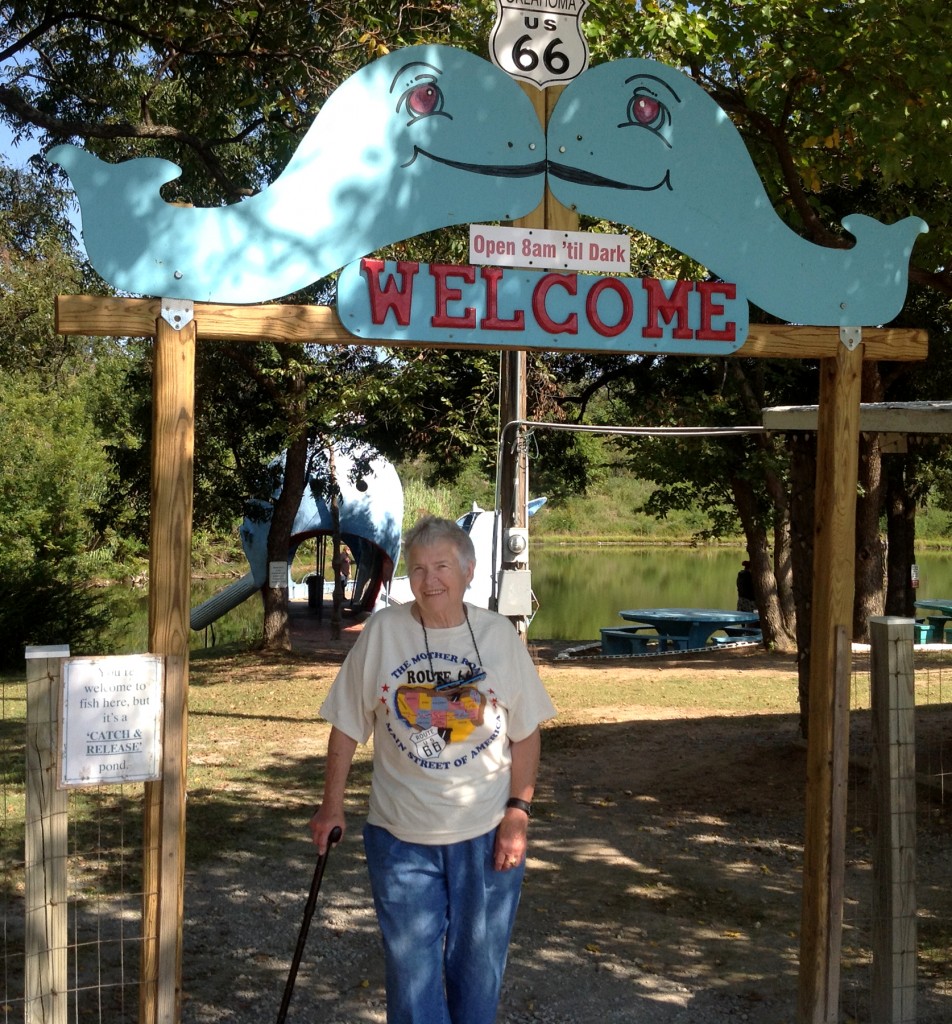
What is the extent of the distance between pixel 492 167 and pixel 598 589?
3802cm

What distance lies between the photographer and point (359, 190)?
14.5ft

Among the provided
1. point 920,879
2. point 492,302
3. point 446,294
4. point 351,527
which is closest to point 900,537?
point 351,527

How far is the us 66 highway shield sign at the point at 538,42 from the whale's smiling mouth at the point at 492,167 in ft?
1.02

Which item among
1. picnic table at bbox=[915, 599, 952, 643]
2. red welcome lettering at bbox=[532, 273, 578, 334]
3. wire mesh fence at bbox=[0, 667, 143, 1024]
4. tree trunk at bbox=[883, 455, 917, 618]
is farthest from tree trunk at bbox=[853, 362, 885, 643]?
red welcome lettering at bbox=[532, 273, 578, 334]

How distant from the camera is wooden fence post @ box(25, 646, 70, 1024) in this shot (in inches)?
148

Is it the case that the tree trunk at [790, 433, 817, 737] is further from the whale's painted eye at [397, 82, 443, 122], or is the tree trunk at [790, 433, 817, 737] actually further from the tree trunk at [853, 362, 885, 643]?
the tree trunk at [853, 362, 885, 643]

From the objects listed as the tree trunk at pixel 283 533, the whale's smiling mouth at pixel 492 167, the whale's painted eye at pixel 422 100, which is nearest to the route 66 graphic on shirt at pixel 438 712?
the whale's smiling mouth at pixel 492 167

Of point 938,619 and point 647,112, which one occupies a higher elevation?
point 647,112

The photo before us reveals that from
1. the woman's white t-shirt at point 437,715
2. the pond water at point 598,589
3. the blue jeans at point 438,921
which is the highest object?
the woman's white t-shirt at point 437,715

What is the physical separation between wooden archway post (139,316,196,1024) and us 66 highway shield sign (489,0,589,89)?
1.62 metres

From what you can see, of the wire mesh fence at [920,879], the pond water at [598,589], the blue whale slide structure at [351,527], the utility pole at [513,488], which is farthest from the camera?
the pond water at [598,589]

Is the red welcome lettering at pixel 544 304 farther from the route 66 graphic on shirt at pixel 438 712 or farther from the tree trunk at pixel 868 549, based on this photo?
the tree trunk at pixel 868 549

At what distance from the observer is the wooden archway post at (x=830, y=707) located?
15.3 ft

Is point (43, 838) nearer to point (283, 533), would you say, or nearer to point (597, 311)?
point (597, 311)
